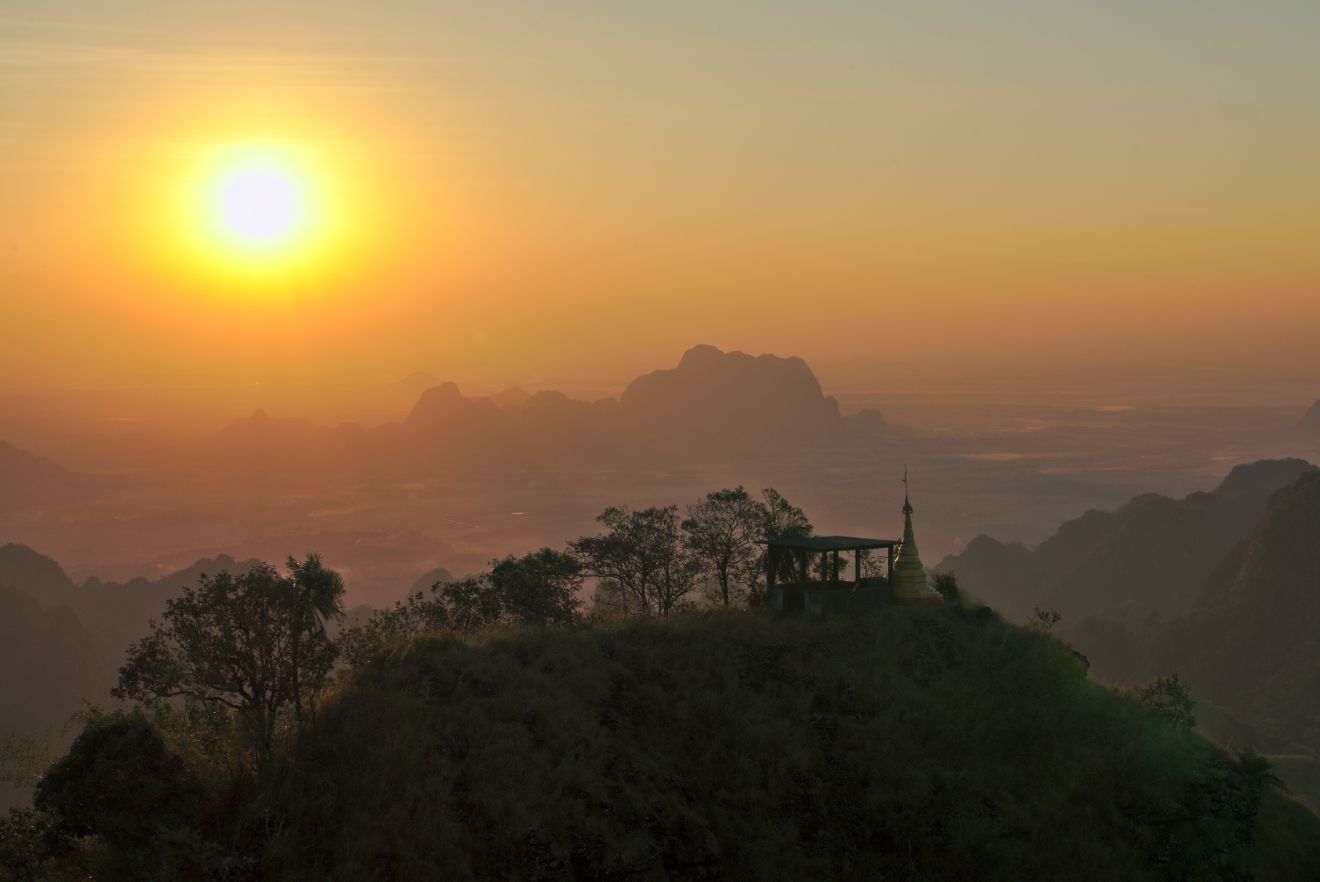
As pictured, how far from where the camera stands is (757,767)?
29.6 metres

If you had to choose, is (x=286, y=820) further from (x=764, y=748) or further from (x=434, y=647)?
(x=764, y=748)

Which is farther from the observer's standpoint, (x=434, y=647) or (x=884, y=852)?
(x=434, y=647)

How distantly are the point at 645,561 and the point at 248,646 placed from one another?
22.7 meters

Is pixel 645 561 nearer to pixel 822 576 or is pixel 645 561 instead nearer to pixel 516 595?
pixel 516 595

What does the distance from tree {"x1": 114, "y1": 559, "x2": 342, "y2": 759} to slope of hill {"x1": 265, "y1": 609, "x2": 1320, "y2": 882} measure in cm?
367

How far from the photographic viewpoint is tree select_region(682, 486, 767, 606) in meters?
47.6

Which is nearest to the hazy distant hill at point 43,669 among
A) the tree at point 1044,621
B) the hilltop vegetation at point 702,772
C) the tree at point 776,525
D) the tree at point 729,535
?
the tree at point 729,535

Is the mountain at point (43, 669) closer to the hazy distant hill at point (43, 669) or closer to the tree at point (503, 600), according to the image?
the hazy distant hill at point (43, 669)

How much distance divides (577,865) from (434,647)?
872 centimetres

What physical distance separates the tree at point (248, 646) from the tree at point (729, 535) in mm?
20403

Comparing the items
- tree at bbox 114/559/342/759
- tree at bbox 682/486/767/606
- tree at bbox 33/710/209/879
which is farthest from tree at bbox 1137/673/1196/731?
tree at bbox 33/710/209/879

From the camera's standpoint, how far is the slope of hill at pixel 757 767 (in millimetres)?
24875

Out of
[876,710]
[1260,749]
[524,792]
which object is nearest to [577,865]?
[524,792]

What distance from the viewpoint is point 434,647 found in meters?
30.8
